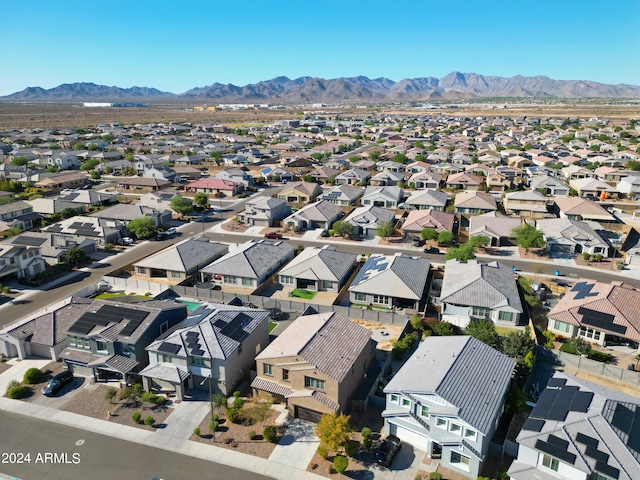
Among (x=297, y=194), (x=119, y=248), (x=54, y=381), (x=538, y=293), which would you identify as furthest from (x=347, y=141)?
(x=54, y=381)

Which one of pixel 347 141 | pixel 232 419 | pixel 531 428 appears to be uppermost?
pixel 347 141

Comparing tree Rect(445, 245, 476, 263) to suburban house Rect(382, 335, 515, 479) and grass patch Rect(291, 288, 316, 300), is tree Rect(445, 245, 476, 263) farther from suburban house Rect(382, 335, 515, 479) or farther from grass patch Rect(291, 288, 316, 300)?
suburban house Rect(382, 335, 515, 479)

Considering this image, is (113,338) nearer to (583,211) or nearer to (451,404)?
(451,404)

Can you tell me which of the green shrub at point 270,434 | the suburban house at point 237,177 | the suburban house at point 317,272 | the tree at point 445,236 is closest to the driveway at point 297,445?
the green shrub at point 270,434

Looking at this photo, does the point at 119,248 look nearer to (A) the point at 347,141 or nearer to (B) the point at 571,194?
(B) the point at 571,194

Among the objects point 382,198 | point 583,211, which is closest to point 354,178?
point 382,198

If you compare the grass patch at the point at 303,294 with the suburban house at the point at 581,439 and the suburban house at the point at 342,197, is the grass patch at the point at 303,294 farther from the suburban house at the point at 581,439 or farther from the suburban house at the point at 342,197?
the suburban house at the point at 342,197
